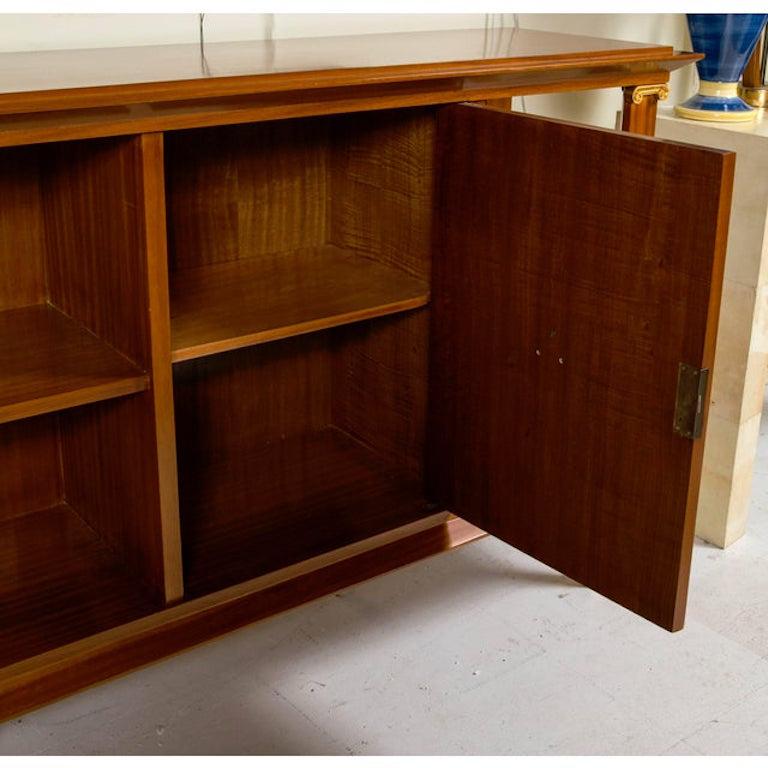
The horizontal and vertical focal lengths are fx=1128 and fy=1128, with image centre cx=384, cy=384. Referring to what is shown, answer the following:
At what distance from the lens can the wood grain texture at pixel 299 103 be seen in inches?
43.4

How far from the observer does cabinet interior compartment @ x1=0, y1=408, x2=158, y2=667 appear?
1.37 meters

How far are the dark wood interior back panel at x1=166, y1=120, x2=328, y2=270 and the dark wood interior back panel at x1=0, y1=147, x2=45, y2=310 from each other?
20 cm

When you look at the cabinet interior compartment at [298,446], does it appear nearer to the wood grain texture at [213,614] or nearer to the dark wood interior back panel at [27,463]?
the wood grain texture at [213,614]

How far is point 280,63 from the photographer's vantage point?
135cm

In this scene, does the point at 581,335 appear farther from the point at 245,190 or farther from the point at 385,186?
the point at 245,190

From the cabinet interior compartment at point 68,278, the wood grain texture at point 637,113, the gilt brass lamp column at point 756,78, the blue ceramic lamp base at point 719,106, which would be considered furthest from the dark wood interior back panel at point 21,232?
the gilt brass lamp column at point 756,78

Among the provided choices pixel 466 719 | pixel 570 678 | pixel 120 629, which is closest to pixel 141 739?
pixel 120 629

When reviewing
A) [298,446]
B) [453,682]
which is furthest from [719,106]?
[453,682]

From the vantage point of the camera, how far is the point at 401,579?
1.85m

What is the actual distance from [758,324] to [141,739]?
3.82ft

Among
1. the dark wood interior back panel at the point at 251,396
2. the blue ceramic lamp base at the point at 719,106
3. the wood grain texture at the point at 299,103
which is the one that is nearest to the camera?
the wood grain texture at the point at 299,103

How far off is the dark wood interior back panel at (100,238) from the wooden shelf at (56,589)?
1.04 ft

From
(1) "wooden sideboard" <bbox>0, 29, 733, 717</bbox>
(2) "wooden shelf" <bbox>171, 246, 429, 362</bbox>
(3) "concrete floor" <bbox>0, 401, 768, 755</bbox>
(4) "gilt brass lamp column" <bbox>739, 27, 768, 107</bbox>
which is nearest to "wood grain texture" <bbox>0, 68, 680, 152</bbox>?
(1) "wooden sideboard" <bbox>0, 29, 733, 717</bbox>

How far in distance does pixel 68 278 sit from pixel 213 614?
0.47 meters
